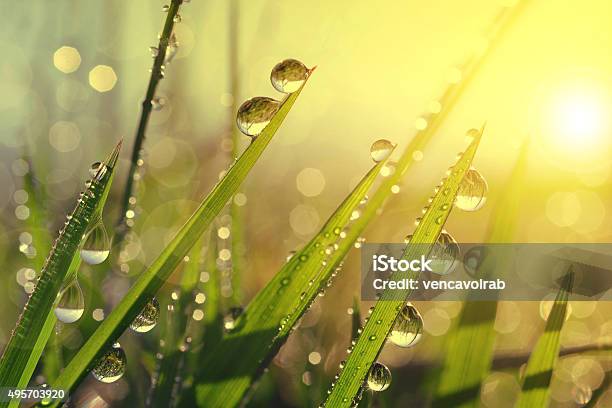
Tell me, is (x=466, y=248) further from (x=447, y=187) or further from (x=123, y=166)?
(x=123, y=166)

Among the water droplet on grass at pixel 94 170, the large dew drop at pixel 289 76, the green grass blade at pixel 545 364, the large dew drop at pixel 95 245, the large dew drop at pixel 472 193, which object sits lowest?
the large dew drop at pixel 95 245

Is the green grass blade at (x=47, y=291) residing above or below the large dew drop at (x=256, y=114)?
below

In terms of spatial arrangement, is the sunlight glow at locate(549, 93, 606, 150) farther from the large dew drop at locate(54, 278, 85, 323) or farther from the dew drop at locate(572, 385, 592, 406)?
the large dew drop at locate(54, 278, 85, 323)

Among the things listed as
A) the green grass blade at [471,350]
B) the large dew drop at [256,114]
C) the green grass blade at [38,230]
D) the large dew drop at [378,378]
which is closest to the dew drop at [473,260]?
the green grass blade at [471,350]

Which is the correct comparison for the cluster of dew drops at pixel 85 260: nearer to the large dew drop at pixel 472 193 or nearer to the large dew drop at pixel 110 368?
the large dew drop at pixel 110 368

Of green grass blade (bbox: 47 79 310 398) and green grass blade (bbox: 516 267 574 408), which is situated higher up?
green grass blade (bbox: 516 267 574 408)

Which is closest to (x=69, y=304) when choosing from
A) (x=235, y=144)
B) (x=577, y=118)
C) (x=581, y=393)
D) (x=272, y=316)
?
(x=272, y=316)

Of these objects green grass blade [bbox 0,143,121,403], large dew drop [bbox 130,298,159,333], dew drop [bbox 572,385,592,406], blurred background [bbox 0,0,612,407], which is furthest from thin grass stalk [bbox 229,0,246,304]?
dew drop [bbox 572,385,592,406]
